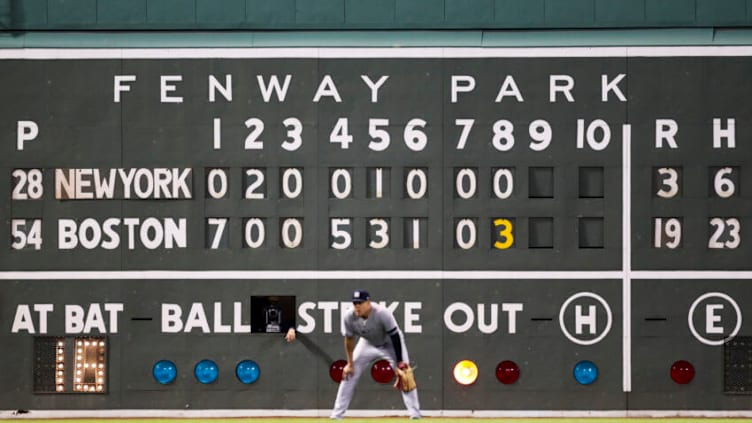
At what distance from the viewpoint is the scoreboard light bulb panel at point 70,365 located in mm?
12922

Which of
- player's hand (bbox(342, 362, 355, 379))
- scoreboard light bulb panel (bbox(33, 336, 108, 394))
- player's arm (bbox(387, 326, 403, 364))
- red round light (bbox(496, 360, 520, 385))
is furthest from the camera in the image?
scoreboard light bulb panel (bbox(33, 336, 108, 394))

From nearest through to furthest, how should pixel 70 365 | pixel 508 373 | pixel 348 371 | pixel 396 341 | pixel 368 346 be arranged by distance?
pixel 396 341 → pixel 348 371 → pixel 368 346 → pixel 508 373 → pixel 70 365

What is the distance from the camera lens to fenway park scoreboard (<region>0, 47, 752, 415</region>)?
12.8m

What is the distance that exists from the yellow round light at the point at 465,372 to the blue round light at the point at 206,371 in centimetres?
230

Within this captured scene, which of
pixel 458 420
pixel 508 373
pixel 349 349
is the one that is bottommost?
pixel 458 420

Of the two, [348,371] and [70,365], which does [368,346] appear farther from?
[70,365]

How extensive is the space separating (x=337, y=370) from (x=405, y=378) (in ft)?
2.41

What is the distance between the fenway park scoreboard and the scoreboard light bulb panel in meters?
0.02

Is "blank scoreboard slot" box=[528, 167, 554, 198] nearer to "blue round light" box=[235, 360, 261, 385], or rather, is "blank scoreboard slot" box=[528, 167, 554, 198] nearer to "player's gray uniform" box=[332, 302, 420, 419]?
"player's gray uniform" box=[332, 302, 420, 419]

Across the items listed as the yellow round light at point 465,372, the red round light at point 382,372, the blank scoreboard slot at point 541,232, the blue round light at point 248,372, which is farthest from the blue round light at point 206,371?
the blank scoreboard slot at point 541,232

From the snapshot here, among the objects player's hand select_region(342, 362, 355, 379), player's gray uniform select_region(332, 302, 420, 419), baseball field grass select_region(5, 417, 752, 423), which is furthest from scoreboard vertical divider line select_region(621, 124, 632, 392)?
player's hand select_region(342, 362, 355, 379)

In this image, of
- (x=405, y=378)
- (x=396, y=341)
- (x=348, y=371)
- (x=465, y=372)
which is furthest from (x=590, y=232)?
(x=348, y=371)

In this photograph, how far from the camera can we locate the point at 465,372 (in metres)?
12.8

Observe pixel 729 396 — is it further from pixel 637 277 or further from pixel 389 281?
pixel 389 281
